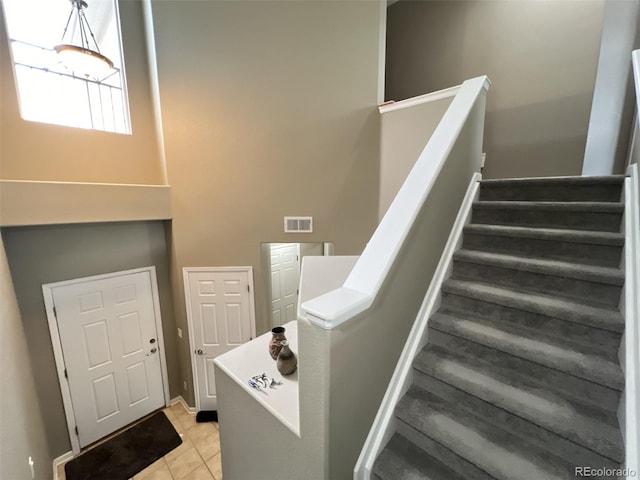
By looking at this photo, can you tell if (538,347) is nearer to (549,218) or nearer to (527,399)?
(527,399)

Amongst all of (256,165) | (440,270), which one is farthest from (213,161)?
(440,270)

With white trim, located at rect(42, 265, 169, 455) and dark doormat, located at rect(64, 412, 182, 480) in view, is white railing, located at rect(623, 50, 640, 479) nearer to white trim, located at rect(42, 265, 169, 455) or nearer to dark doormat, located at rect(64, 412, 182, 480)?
dark doormat, located at rect(64, 412, 182, 480)

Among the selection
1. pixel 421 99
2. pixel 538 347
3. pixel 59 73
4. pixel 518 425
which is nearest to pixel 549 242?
pixel 538 347

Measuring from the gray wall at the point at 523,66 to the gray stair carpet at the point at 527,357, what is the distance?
6.10ft

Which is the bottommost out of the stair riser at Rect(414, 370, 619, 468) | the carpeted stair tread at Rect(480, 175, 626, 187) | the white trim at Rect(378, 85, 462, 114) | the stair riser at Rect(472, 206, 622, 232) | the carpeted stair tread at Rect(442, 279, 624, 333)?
the stair riser at Rect(414, 370, 619, 468)

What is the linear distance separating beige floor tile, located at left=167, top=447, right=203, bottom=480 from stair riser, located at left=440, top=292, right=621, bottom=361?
3298 mm

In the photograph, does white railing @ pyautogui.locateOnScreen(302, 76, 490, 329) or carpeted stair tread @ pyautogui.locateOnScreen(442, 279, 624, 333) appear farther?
carpeted stair tread @ pyautogui.locateOnScreen(442, 279, 624, 333)

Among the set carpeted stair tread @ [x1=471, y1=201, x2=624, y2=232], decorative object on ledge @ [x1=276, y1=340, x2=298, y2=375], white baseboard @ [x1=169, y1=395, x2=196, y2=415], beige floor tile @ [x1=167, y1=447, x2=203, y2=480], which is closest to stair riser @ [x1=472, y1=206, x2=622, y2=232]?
carpeted stair tread @ [x1=471, y1=201, x2=624, y2=232]

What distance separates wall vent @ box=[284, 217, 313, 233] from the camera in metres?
3.46

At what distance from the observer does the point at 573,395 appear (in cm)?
118

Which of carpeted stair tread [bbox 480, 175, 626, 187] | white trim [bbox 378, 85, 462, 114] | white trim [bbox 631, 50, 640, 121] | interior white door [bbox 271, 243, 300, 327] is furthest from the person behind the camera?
interior white door [bbox 271, 243, 300, 327]

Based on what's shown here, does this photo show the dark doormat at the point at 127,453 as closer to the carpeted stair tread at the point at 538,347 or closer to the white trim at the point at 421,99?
the carpeted stair tread at the point at 538,347

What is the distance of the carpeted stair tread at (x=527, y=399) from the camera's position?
1.03 metres

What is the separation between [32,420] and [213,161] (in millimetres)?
3016
